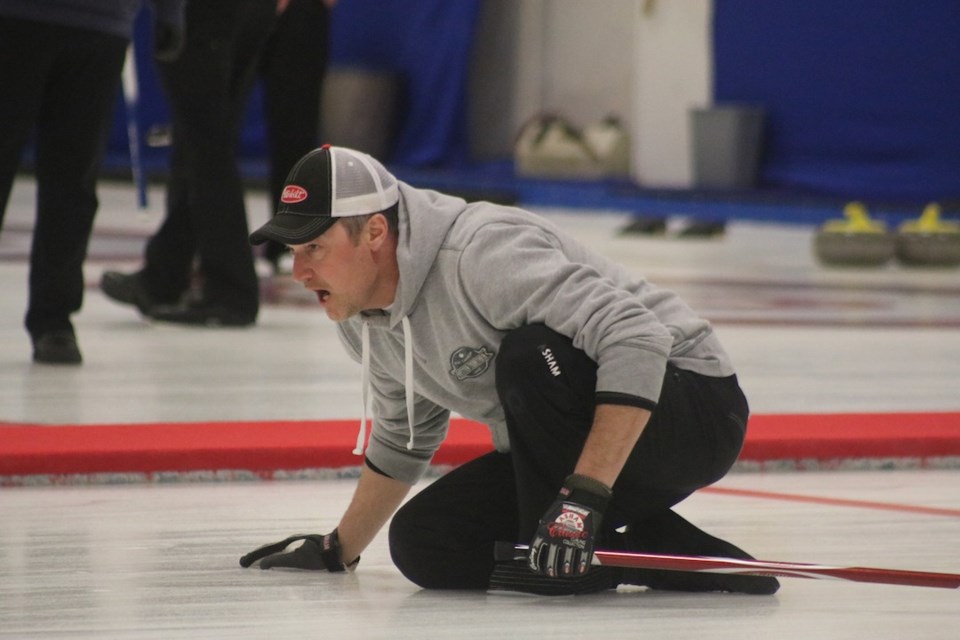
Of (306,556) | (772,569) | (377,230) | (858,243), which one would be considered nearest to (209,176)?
(306,556)

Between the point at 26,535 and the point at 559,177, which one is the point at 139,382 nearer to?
the point at 26,535

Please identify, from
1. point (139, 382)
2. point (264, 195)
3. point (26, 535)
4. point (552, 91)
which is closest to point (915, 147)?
point (552, 91)

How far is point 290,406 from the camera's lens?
350cm

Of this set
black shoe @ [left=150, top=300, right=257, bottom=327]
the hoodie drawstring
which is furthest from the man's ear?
black shoe @ [left=150, top=300, right=257, bottom=327]

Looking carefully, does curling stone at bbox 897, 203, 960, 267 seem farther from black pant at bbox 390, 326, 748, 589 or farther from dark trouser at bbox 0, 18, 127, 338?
black pant at bbox 390, 326, 748, 589

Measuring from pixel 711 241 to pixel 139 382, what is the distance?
16.4 ft

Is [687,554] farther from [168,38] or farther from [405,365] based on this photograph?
[168,38]

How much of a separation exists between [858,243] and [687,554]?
4.92 m

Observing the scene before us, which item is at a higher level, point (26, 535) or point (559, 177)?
point (26, 535)

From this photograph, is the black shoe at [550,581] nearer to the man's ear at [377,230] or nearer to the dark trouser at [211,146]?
the man's ear at [377,230]

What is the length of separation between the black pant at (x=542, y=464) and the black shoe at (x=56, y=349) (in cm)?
194

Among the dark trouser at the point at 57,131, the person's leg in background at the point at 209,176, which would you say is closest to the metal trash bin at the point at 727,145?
the person's leg in background at the point at 209,176

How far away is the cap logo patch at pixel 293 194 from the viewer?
79.1 inches

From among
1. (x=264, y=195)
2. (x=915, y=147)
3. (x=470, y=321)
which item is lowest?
(x=264, y=195)
